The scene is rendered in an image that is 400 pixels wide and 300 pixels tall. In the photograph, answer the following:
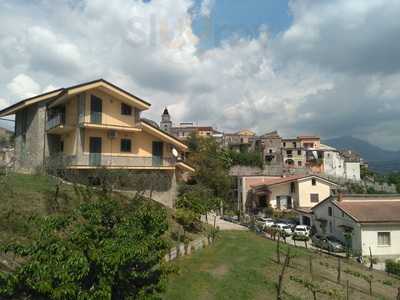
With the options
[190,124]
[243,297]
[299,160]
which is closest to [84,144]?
[243,297]

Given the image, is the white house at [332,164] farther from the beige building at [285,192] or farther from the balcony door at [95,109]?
the balcony door at [95,109]

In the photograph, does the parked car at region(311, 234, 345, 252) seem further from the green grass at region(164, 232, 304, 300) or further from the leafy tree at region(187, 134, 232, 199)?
the leafy tree at region(187, 134, 232, 199)

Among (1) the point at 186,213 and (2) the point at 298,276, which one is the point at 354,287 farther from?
(1) the point at 186,213

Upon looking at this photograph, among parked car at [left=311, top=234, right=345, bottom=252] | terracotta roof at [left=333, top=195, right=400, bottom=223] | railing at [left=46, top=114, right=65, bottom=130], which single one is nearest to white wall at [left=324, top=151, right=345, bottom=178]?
terracotta roof at [left=333, top=195, right=400, bottom=223]

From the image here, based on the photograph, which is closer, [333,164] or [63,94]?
[63,94]

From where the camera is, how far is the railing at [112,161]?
23922 millimetres

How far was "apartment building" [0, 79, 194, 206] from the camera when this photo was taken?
24672mm

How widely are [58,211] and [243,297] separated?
367 inches

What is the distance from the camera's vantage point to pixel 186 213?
22047mm

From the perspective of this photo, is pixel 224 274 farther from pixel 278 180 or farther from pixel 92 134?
pixel 278 180

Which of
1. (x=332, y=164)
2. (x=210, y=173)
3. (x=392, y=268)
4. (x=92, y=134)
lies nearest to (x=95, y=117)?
(x=92, y=134)

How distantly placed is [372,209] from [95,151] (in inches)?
932

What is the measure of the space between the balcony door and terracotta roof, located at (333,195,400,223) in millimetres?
21941

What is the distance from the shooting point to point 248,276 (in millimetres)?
15672
